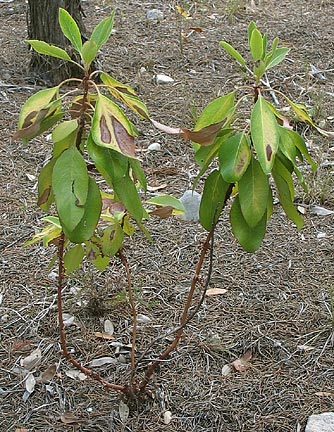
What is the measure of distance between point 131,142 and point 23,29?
12.5 ft

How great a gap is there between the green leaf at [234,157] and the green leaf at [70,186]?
0.28 meters

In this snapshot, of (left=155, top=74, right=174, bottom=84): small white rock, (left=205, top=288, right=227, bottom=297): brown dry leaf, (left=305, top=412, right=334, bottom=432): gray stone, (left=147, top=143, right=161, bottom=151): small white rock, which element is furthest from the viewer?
(left=155, top=74, right=174, bottom=84): small white rock

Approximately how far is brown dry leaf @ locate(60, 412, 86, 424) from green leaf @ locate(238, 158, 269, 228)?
83 cm

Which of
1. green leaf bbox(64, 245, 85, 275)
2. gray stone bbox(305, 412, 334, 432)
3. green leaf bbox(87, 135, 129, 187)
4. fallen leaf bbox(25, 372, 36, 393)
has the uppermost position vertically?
green leaf bbox(87, 135, 129, 187)

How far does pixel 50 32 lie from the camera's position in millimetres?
3799

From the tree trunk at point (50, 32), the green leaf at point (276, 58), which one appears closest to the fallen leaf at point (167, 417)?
the green leaf at point (276, 58)

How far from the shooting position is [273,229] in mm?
2752

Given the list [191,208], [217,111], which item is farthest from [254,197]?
[191,208]

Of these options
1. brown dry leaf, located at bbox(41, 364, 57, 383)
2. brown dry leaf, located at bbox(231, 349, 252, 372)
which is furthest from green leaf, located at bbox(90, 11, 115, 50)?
brown dry leaf, located at bbox(231, 349, 252, 372)

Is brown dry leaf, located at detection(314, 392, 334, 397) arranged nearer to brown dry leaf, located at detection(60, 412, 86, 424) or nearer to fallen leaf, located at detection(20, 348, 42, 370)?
brown dry leaf, located at detection(60, 412, 86, 424)

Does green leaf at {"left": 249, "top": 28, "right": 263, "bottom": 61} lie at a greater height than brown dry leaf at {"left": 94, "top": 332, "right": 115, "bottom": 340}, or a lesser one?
greater

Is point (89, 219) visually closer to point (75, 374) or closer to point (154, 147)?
point (75, 374)

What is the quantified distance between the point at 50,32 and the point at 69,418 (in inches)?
99.5

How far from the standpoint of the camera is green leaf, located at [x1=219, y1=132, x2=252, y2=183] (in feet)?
4.42
